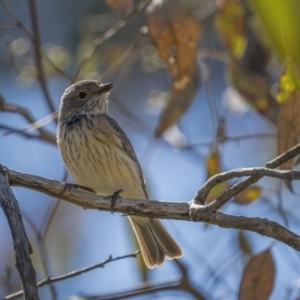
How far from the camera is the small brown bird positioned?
17.5 feet

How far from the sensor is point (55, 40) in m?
9.84

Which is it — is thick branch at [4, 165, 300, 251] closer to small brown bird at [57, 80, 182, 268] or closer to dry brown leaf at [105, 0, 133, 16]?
small brown bird at [57, 80, 182, 268]

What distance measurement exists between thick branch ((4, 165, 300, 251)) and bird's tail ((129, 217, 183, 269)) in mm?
1291

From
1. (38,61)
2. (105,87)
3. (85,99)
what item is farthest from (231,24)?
(38,61)

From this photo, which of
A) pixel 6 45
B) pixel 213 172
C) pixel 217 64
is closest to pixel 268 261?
pixel 213 172

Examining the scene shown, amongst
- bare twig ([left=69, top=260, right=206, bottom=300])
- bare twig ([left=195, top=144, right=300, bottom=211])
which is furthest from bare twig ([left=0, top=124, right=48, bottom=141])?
bare twig ([left=195, top=144, right=300, bottom=211])

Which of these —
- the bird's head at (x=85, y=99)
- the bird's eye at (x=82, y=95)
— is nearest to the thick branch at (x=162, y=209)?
the bird's head at (x=85, y=99)

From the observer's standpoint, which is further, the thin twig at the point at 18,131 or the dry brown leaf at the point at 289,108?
the thin twig at the point at 18,131

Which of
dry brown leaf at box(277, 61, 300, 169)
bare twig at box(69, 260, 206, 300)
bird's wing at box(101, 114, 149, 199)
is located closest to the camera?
dry brown leaf at box(277, 61, 300, 169)

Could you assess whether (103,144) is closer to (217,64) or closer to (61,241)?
(61,241)

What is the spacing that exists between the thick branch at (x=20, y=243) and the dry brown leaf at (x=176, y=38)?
2143 millimetres

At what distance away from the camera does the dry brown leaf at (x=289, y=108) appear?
14.3ft

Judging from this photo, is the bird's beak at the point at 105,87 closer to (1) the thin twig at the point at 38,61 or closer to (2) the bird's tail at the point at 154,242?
(1) the thin twig at the point at 38,61

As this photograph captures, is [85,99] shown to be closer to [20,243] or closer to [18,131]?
[18,131]
